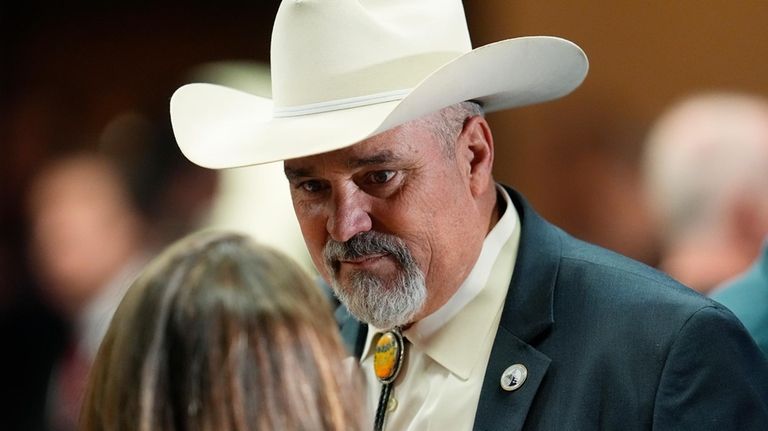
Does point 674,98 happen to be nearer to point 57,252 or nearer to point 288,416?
point 57,252

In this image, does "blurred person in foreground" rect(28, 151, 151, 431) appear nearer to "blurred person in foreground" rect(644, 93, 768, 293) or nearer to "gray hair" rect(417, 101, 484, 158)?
"blurred person in foreground" rect(644, 93, 768, 293)

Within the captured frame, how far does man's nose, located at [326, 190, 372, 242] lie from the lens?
8.25 ft

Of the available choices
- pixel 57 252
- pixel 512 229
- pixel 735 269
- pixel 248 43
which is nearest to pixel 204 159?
pixel 512 229

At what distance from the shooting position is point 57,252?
537 centimetres

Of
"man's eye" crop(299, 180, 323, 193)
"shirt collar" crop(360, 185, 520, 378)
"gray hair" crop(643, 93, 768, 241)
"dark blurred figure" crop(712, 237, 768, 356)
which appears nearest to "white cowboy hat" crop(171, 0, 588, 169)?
"man's eye" crop(299, 180, 323, 193)

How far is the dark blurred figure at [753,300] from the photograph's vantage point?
3209 millimetres

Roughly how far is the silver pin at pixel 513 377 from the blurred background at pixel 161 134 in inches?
83.1

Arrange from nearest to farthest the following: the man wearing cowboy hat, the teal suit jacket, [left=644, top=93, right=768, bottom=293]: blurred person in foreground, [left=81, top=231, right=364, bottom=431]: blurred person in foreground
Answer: [left=81, top=231, right=364, bottom=431]: blurred person in foreground → the teal suit jacket → the man wearing cowboy hat → [left=644, top=93, right=768, bottom=293]: blurred person in foreground

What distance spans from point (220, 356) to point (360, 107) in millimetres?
949

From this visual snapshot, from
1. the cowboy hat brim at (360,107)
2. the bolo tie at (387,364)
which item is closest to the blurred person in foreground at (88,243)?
the cowboy hat brim at (360,107)

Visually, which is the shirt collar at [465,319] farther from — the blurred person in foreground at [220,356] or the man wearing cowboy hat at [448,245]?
the blurred person in foreground at [220,356]

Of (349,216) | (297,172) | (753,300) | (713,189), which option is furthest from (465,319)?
(713,189)

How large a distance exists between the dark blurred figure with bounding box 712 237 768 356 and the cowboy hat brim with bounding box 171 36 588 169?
0.84 meters

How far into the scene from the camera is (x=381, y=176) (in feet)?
8.32
